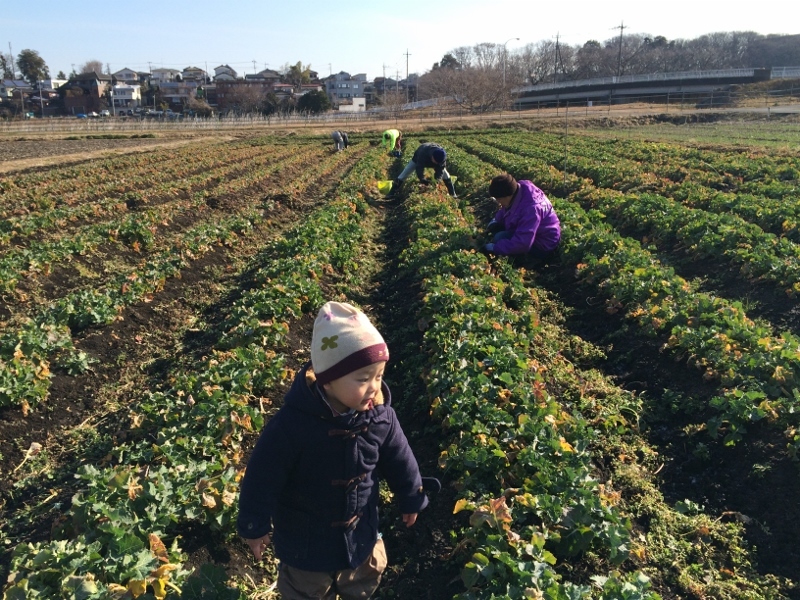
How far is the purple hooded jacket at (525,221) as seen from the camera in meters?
10.3

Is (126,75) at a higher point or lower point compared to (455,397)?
higher

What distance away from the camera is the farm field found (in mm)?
4027

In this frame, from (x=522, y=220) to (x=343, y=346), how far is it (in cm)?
805

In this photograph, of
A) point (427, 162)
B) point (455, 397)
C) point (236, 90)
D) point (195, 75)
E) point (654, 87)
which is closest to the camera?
point (455, 397)

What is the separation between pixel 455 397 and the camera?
5.51 meters

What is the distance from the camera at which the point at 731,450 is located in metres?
5.43

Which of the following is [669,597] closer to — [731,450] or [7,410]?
[731,450]

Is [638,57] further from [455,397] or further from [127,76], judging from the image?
[455,397]

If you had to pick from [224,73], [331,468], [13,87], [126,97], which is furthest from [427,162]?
[224,73]

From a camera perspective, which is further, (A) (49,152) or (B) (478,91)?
(B) (478,91)

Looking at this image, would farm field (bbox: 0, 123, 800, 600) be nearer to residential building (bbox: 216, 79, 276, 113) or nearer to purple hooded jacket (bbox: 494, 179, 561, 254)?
purple hooded jacket (bbox: 494, 179, 561, 254)

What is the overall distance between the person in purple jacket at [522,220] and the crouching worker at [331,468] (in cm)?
747

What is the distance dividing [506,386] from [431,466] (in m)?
1.03

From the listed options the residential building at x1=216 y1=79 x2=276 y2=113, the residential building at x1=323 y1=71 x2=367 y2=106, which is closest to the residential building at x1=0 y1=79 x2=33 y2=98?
the residential building at x1=216 y1=79 x2=276 y2=113
